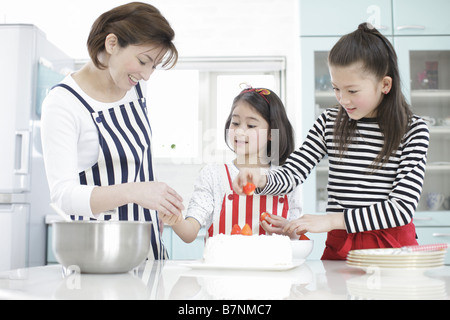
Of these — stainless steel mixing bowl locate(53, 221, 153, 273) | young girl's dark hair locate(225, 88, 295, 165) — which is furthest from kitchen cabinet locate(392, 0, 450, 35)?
stainless steel mixing bowl locate(53, 221, 153, 273)

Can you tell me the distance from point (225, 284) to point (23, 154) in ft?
7.58

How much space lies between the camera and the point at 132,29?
1287 mm

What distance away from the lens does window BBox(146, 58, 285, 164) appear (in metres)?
3.28

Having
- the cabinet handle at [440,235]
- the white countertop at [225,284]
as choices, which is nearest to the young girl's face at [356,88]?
the white countertop at [225,284]

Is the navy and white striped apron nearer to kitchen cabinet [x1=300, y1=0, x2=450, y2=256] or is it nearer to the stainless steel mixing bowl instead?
the stainless steel mixing bowl

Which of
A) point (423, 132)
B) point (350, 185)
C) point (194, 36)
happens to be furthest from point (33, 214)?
point (423, 132)

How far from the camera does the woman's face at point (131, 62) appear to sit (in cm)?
131

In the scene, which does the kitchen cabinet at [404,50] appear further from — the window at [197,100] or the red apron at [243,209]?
the red apron at [243,209]

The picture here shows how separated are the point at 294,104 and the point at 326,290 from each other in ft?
8.51

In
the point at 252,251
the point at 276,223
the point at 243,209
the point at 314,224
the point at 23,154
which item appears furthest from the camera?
the point at 23,154

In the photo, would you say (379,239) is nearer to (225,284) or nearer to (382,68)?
(382,68)

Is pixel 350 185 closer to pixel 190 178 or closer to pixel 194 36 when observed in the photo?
pixel 190 178

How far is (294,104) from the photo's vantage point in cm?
319

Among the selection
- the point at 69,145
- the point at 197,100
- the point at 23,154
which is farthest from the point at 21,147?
the point at 69,145
